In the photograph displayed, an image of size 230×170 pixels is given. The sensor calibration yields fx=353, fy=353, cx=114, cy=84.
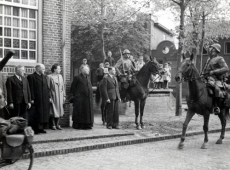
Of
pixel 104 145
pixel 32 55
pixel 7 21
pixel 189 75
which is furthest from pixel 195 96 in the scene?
pixel 7 21

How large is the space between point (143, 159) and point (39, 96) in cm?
469

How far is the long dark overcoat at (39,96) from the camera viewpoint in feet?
36.7

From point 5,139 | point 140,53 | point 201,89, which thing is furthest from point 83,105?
point 140,53

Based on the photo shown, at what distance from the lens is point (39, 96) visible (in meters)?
11.3

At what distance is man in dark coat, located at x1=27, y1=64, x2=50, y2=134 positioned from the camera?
1120 centimetres

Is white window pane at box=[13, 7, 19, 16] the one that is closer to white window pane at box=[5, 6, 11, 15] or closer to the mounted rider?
white window pane at box=[5, 6, 11, 15]

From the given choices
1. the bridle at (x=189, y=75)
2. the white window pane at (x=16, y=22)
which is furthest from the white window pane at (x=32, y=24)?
the bridle at (x=189, y=75)

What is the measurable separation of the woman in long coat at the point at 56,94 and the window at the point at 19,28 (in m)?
0.93

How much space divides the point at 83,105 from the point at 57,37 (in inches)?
105

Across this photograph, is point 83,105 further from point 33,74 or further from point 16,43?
point 16,43

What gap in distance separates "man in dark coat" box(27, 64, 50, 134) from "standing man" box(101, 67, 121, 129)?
2.42 meters

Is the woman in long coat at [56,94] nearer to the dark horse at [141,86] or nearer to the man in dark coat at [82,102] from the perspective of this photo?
the man in dark coat at [82,102]

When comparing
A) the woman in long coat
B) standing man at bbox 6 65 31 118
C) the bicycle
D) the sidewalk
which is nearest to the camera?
the bicycle

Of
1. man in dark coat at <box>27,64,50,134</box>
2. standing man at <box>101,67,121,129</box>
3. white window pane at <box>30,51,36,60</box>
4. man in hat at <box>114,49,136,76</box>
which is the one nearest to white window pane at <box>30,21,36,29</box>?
white window pane at <box>30,51,36,60</box>
